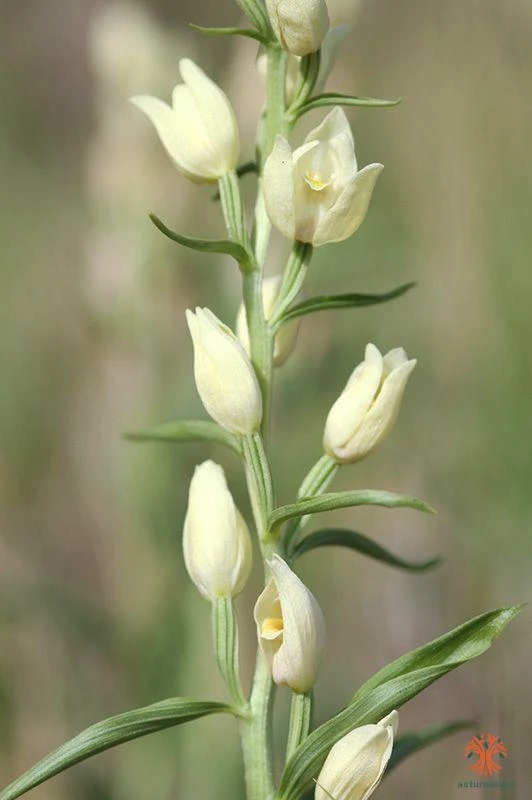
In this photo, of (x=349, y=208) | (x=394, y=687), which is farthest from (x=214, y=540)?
(x=349, y=208)

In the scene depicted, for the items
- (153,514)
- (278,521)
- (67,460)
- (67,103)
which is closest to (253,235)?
(278,521)

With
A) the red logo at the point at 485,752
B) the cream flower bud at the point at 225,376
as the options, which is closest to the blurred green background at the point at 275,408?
the red logo at the point at 485,752

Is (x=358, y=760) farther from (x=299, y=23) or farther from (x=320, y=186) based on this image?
(x=299, y=23)

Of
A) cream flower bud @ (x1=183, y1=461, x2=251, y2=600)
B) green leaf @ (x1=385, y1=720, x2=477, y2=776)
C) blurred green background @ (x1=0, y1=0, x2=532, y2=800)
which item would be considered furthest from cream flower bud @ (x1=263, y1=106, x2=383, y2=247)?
blurred green background @ (x1=0, y1=0, x2=532, y2=800)

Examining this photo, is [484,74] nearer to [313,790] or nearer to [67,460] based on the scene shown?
[67,460]

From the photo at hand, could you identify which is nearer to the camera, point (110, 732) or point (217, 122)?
point (110, 732)

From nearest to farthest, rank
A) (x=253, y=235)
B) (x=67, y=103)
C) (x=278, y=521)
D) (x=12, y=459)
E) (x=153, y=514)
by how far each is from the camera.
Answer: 1. (x=278, y=521)
2. (x=253, y=235)
3. (x=153, y=514)
4. (x=12, y=459)
5. (x=67, y=103)

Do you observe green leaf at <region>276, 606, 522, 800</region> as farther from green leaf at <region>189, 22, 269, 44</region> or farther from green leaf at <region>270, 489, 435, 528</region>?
green leaf at <region>189, 22, 269, 44</region>
